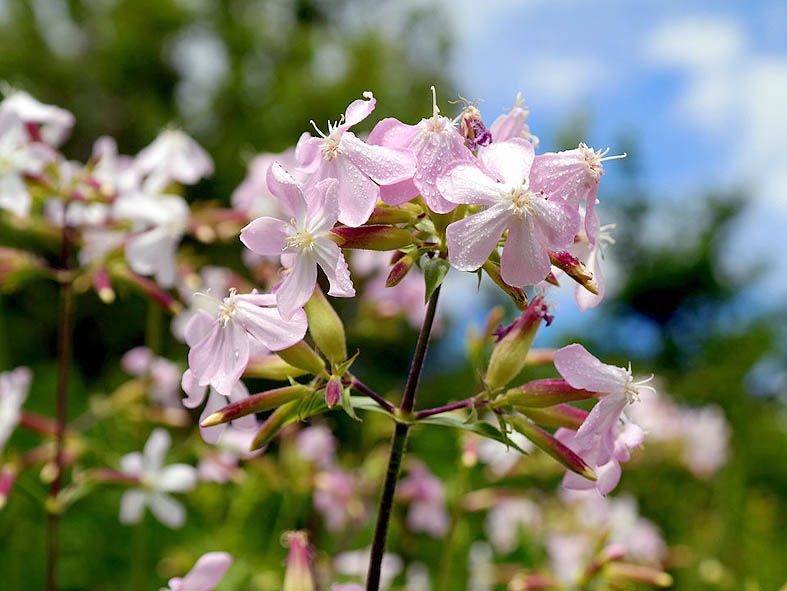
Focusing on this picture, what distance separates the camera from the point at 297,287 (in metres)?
0.55

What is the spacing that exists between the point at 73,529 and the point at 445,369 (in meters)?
5.07

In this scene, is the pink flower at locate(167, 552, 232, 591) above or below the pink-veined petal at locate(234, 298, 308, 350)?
below

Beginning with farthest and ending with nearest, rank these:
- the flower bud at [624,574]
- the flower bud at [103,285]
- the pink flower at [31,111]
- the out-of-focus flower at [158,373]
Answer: the out-of-focus flower at [158,373]
the pink flower at [31,111]
the flower bud at [103,285]
the flower bud at [624,574]

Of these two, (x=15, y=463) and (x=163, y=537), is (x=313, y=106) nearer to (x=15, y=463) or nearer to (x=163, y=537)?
(x=163, y=537)

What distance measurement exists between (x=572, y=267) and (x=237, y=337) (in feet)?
0.79

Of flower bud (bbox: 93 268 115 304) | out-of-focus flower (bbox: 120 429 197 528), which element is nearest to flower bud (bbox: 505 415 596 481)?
flower bud (bbox: 93 268 115 304)

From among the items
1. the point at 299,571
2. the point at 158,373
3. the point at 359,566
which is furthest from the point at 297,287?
the point at 158,373

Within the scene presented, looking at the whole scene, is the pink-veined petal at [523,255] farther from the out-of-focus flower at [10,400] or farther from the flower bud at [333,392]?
the out-of-focus flower at [10,400]

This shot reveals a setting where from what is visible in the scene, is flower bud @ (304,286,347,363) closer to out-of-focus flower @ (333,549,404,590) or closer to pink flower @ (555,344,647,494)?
pink flower @ (555,344,647,494)

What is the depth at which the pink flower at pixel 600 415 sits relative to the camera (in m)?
0.56

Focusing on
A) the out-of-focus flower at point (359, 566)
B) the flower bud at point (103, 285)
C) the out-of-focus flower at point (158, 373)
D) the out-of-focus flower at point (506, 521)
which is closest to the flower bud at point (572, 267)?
the flower bud at point (103, 285)

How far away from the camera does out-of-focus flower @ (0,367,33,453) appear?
1.08m

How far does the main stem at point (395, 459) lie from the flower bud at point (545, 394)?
0.08m

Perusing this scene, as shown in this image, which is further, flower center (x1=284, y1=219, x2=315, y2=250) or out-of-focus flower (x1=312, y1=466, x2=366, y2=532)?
out-of-focus flower (x1=312, y1=466, x2=366, y2=532)
